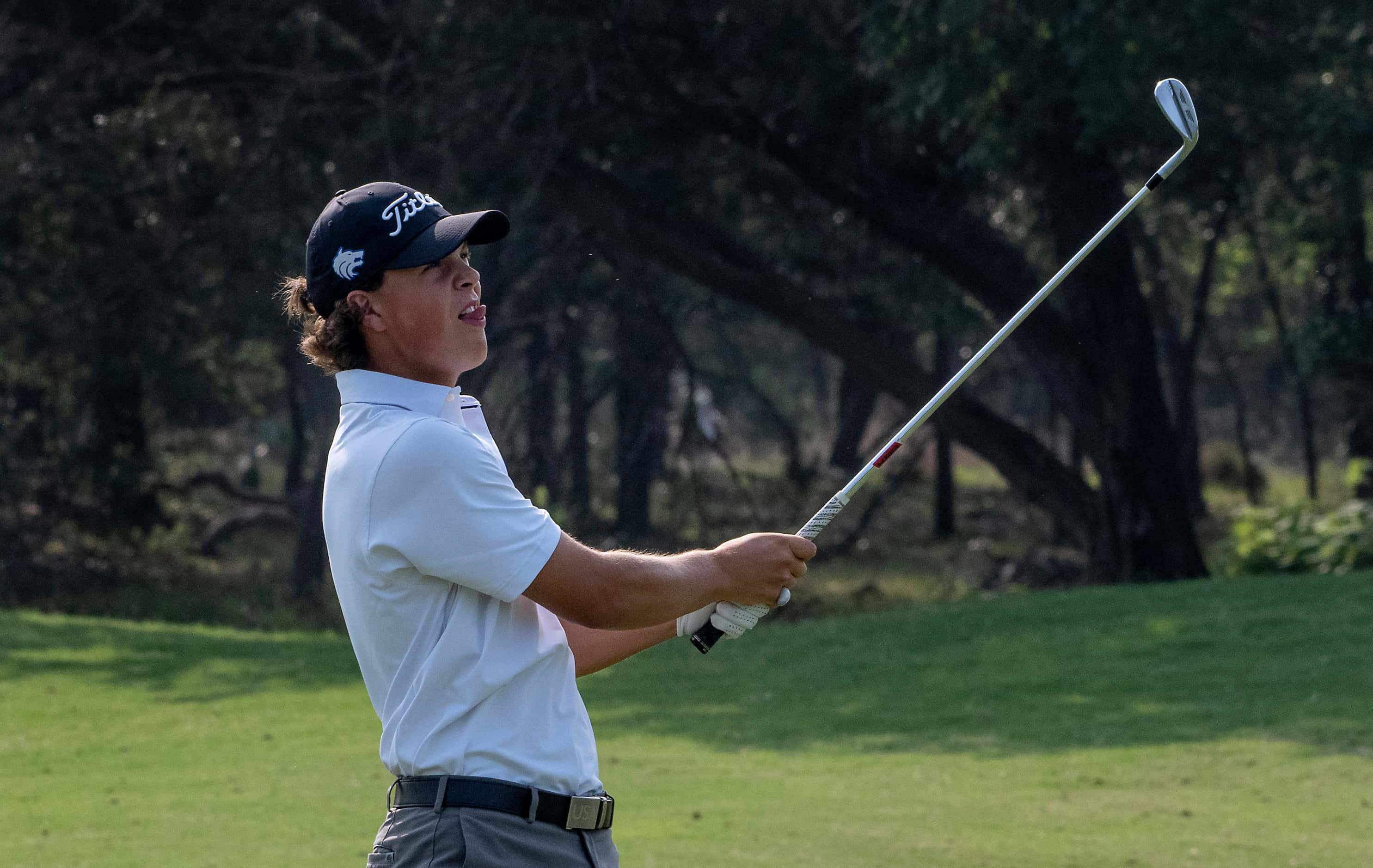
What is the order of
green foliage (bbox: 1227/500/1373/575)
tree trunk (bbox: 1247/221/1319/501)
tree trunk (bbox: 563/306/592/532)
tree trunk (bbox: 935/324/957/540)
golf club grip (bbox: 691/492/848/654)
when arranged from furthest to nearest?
tree trunk (bbox: 935/324/957/540) < tree trunk (bbox: 1247/221/1319/501) < tree trunk (bbox: 563/306/592/532) < green foliage (bbox: 1227/500/1373/575) < golf club grip (bbox: 691/492/848/654)

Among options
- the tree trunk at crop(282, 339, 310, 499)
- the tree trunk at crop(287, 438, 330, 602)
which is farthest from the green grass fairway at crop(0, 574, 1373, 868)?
the tree trunk at crop(282, 339, 310, 499)

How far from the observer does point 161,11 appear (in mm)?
16797

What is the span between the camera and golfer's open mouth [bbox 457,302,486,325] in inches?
114

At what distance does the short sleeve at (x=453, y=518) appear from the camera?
2.59 m

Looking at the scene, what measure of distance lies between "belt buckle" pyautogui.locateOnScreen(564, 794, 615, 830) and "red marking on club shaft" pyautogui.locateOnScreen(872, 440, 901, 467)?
0.78 m

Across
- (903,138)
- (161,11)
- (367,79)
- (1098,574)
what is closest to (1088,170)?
(903,138)

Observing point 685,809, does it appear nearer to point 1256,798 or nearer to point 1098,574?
point 1256,798

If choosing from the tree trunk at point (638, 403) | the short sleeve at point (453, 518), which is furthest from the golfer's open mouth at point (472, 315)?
the tree trunk at point (638, 403)

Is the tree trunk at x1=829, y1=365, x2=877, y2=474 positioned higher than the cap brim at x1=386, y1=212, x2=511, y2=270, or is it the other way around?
the tree trunk at x1=829, y1=365, x2=877, y2=474

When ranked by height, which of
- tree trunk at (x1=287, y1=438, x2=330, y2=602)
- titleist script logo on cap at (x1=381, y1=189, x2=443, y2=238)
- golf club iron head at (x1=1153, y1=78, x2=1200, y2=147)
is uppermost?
golf club iron head at (x1=1153, y1=78, x2=1200, y2=147)

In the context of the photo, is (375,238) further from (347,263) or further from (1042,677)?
(1042,677)

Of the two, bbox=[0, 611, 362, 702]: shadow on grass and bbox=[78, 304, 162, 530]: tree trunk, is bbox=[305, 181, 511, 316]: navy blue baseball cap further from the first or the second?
bbox=[78, 304, 162, 530]: tree trunk

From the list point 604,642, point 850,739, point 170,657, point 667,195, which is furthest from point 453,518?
point 667,195

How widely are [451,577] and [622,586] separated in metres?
0.27
